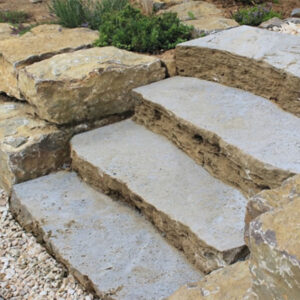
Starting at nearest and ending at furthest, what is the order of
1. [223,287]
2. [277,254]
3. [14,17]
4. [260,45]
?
[277,254], [223,287], [260,45], [14,17]

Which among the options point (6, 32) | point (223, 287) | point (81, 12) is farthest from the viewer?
point (81, 12)

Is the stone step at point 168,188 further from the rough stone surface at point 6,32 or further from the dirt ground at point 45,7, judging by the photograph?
the dirt ground at point 45,7

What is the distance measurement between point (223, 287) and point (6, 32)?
4466mm

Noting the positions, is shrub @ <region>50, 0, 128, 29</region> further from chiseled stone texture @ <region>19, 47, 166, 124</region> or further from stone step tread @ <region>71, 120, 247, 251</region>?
stone step tread @ <region>71, 120, 247, 251</region>

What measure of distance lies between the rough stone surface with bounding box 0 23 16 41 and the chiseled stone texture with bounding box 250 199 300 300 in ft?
14.2

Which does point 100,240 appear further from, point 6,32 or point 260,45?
point 6,32

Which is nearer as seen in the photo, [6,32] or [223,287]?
[223,287]

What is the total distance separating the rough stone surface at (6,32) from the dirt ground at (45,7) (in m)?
0.95

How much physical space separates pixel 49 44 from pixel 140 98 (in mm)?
1303

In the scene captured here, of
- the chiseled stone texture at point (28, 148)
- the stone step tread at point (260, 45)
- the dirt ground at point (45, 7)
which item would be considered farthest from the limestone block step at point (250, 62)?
the dirt ground at point (45, 7)

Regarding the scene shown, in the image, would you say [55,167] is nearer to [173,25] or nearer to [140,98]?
[140,98]

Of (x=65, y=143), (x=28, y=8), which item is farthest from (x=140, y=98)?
(x=28, y=8)

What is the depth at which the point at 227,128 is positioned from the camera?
3152 mm

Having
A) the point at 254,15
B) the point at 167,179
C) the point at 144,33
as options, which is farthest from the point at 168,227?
the point at 254,15
